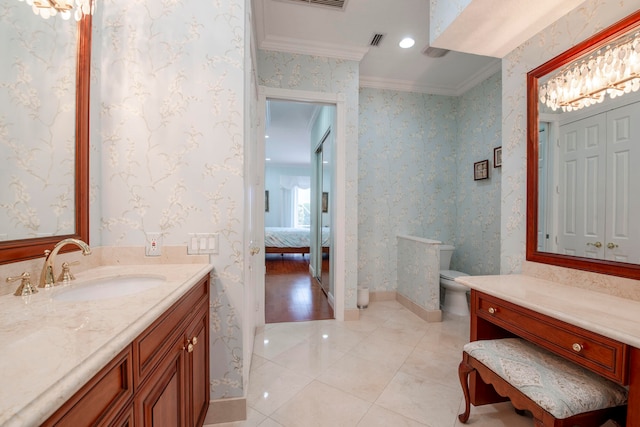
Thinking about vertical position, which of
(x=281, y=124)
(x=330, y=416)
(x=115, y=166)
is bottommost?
(x=330, y=416)

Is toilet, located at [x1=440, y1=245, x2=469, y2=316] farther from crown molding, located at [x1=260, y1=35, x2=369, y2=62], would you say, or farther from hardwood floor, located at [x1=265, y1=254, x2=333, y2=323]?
crown molding, located at [x1=260, y1=35, x2=369, y2=62]

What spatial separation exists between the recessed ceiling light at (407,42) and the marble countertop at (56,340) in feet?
9.45

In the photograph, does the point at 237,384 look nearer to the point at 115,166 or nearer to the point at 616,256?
the point at 115,166

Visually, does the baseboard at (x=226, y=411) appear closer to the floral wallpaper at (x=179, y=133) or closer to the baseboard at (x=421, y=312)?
the floral wallpaper at (x=179, y=133)

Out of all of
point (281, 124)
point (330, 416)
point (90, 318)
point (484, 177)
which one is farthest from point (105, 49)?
point (281, 124)

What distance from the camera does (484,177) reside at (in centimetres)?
307

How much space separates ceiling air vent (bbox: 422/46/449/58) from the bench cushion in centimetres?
275

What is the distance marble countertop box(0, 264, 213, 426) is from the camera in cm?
42

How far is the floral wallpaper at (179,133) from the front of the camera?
141 centimetres

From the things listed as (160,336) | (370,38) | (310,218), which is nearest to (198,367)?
(160,336)

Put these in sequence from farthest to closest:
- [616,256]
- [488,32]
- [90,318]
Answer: [488,32] → [616,256] → [90,318]

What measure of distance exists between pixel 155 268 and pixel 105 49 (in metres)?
1.18

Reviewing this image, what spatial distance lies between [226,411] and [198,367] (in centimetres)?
42

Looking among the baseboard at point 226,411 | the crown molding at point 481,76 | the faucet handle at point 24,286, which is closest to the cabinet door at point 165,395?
the baseboard at point 226,411
